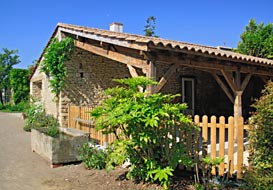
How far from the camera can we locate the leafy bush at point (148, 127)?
13.8 ft

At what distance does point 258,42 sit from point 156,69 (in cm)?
850

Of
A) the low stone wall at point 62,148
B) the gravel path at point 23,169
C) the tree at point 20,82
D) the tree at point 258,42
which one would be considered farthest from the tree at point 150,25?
the low stone wall at point 62,148

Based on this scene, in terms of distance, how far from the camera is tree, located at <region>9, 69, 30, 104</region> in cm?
2386

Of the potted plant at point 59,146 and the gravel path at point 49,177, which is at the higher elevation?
the potted plant at point 59,146

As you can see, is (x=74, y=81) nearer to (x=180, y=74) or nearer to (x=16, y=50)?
(x=180, y=74)

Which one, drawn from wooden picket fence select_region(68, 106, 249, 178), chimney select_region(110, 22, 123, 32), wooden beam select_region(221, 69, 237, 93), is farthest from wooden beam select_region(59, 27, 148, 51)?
wooden beam select_region(221, 69, 237, 93)

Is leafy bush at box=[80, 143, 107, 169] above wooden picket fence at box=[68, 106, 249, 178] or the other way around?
the other way around

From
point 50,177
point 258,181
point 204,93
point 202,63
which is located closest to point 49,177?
point 50,177

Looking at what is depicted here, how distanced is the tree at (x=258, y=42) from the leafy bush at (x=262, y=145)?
→ 10497 millimetres

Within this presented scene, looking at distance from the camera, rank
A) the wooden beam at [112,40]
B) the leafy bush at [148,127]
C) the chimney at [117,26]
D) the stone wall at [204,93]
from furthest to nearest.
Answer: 1. the stone wall at [204,93]
2. the chimney at [117,26]
3. the wooden beam at [112,40]
4. the leafy bush at [148,127]

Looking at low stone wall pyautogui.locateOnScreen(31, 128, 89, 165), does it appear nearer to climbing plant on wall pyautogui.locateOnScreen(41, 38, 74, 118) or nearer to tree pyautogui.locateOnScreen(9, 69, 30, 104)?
climbing plant on wall pyautogui.locateOnScreen(41, 38, 74, 118)

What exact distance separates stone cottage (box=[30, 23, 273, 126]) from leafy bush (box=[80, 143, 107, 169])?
189 centimetres

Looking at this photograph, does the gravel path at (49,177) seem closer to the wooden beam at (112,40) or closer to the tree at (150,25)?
the wooden beam at (112,40)

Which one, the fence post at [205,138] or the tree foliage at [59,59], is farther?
the tree foliage at [59,59]
